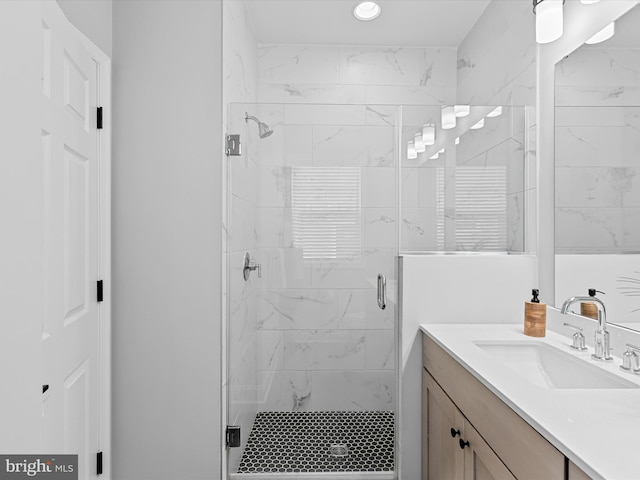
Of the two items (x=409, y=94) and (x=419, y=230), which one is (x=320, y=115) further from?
(x=409, y=94)

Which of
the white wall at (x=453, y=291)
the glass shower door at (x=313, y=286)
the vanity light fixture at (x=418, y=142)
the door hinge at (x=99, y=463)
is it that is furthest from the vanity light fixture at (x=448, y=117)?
the door hinge at (x=99, y=463)

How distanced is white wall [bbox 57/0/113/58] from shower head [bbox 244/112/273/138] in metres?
0.64

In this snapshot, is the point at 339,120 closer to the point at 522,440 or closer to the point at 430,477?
the point at 522,440

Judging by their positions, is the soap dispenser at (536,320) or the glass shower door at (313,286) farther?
the glass shower door at (313,286)

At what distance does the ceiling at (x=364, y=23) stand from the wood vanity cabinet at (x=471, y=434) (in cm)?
197

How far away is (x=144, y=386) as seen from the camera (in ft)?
6.46

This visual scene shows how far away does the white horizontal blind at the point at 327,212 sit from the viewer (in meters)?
2.09

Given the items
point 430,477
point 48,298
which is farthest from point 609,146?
point 48,298

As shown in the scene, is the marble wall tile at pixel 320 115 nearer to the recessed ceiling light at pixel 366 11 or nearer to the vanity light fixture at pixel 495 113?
the vanity light fixture at pixel 495 113

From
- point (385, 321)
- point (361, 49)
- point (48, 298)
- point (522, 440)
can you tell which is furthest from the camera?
point (361, 49)

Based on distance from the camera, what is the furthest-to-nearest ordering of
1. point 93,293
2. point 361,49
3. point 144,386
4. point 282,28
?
point 361,49 < point 282,28 < point 144,386 < point 93,293

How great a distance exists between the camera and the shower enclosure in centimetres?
A: 207

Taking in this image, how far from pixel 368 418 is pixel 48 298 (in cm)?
151

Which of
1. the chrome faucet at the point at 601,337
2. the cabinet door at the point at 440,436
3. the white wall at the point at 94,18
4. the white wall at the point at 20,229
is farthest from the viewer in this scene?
the white wall at the point at 94,18
